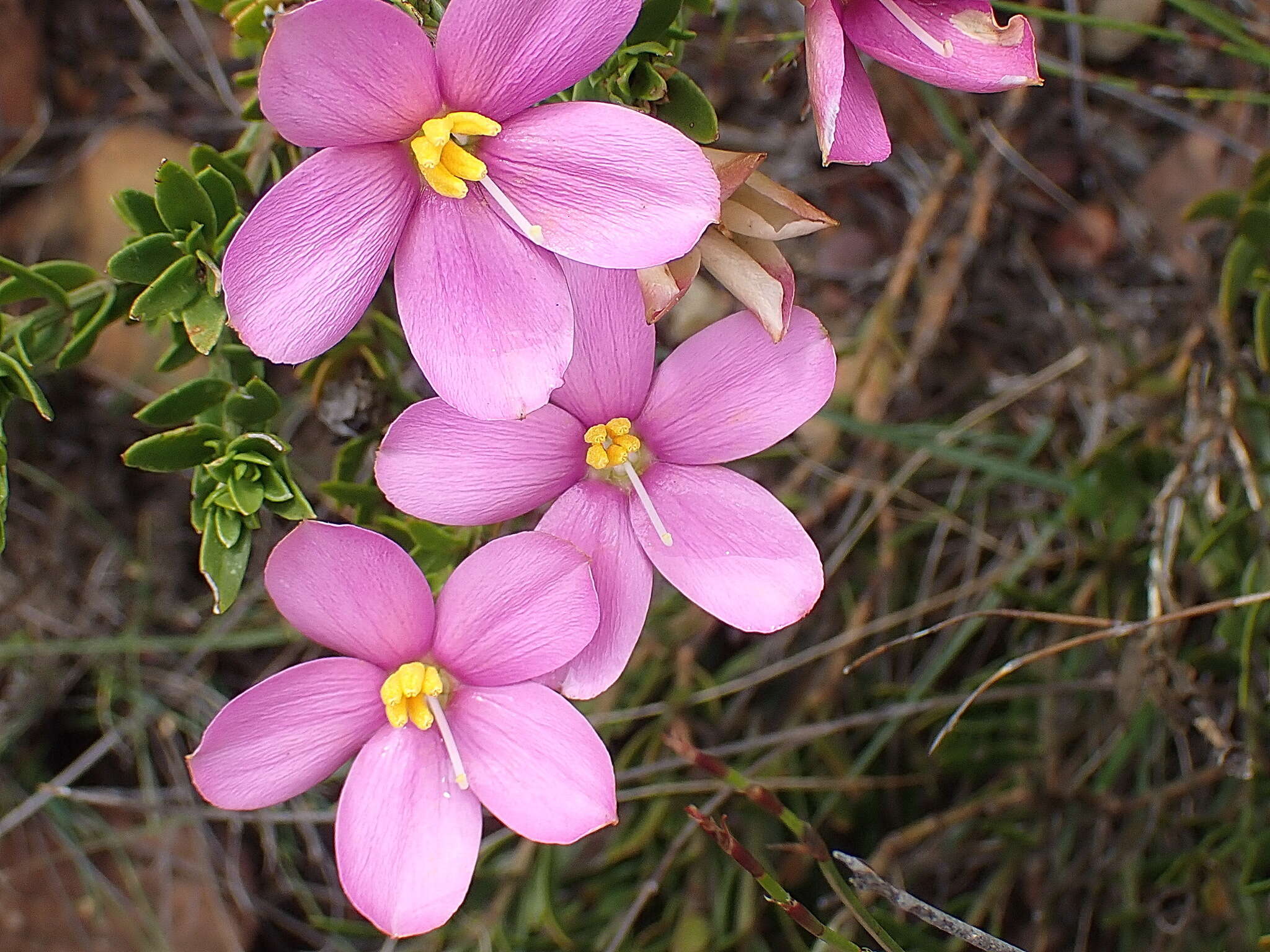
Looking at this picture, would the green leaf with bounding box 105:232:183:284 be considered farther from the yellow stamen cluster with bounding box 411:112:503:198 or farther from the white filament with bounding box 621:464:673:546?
the white filament with bounding box 621:464:673:546

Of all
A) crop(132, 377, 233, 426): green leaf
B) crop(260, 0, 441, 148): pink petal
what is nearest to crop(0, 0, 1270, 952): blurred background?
crop(132, 377, 233, 426): green leaf

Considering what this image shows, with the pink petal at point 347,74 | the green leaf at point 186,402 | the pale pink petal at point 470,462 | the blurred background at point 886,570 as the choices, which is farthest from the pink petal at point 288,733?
the blurred background at point 886,570

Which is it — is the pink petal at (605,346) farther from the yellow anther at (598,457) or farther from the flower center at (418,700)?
the flower center at (418,700)

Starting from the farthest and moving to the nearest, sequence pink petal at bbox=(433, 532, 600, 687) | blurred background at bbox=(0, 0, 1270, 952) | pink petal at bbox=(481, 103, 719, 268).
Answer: blurred background at bbox=(0, 0, 1270, 952)
pink petal at bbox=(433, 532, 600, 687)
pink petal at bbox=(481, 103, 719, 268)

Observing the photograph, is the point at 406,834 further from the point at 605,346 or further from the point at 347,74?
the point at 347,74

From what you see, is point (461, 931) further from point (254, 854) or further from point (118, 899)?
point (118, 899)

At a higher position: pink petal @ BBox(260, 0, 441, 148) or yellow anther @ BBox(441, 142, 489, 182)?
pink petal @ BBox(260, 0, 441, 148)
